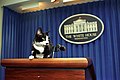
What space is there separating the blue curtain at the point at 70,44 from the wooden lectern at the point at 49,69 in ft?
3.58

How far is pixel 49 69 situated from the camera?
1523 mm

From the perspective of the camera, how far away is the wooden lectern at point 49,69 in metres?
1.37

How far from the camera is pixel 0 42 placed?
2898mm

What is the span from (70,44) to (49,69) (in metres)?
1.38

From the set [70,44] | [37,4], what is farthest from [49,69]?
[37,4]

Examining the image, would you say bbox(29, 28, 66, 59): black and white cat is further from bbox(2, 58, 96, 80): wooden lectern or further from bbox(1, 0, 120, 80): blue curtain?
bbox(1, 0, 120, 80): blue curtain

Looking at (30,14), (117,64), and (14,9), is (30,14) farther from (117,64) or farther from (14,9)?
(117,64)

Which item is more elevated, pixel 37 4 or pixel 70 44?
pixel 37 4

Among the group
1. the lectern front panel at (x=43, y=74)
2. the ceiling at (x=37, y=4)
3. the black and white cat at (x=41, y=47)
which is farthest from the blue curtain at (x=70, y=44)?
the lectern front panel at (x=43, y=74)

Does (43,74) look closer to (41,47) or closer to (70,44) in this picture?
(41,47)

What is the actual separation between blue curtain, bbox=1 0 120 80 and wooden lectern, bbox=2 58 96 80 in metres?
1.09

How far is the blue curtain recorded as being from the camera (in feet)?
8.41

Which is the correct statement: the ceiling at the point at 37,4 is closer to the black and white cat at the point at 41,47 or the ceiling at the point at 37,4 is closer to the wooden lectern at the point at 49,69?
the black and white cat at the point at 41,47

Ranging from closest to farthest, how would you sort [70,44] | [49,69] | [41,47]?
[49,69]
[41,47]
[70,44]
